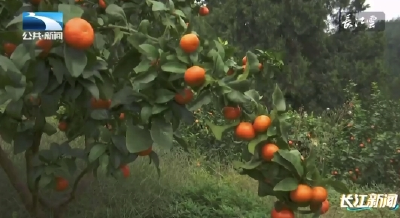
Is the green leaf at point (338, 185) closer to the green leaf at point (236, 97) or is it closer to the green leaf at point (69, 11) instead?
the green leaf at point (236, 97)

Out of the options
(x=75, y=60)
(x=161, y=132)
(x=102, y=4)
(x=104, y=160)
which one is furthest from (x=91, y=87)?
(x=102, y=4)

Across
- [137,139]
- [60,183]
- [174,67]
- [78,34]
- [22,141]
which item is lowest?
[60,183]

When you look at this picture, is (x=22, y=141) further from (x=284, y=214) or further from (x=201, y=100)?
(x=284, y=214)

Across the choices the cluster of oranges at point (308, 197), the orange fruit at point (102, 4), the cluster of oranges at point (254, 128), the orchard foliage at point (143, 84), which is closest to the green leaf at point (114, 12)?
the orchard foliage at point (143, 84)

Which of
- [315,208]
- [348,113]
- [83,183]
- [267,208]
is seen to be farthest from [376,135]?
[315,208]

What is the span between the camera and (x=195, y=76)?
1393 millimetres

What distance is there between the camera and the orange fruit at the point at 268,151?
144 centimetres

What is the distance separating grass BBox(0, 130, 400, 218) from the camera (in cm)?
298

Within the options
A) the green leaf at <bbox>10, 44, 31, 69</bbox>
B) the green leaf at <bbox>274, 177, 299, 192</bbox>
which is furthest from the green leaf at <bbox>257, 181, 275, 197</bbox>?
the green leaf at <bbox>10, 44, 31, 69</bbox>

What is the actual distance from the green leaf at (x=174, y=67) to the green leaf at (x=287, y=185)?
420 millimetres

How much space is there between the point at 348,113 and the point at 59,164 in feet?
13.4

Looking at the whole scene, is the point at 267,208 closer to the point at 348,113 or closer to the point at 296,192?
the point at 296,192

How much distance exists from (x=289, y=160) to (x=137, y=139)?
0.44 metres

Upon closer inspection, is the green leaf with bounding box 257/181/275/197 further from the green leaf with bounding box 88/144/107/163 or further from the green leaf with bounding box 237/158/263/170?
the green leaf with bounding box 88/144/107/163
